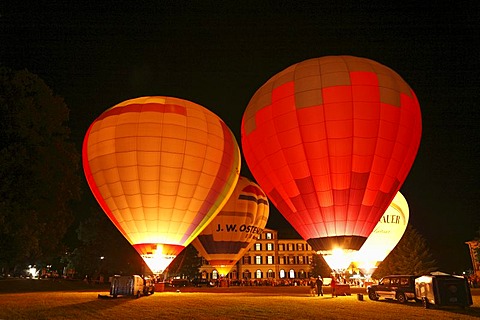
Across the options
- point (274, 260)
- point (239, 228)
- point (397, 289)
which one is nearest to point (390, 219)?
point (239, 228)

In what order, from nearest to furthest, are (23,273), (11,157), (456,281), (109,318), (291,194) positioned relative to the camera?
(109,318) < (456,281) < (11,157) < (291,194) < (23,273)

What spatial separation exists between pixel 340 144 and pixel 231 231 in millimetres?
17353

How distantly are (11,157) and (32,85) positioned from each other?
159 inches

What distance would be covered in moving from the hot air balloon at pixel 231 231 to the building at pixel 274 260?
54.2 m

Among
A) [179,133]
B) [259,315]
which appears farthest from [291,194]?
[259,315]

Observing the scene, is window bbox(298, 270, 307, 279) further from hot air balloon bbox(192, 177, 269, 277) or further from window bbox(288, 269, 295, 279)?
hot air balloon bbox(192, 177, 269, 277)

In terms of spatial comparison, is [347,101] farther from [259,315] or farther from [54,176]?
[54,176]

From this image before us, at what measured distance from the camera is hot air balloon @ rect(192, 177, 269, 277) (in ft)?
112

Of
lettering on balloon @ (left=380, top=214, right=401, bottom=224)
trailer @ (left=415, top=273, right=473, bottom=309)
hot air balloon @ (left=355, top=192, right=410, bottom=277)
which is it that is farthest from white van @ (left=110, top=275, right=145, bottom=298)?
lettering on balloon @ (left=380, top=214, right=401, bottom=224)

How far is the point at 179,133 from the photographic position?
882 inches

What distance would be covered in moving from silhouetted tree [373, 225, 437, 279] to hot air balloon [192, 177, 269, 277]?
24.9m

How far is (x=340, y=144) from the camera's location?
1939 cm

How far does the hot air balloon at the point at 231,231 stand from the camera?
112 ft

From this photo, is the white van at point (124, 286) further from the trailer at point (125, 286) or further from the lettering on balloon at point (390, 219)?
the lettering on balloon at point (390, 219)
